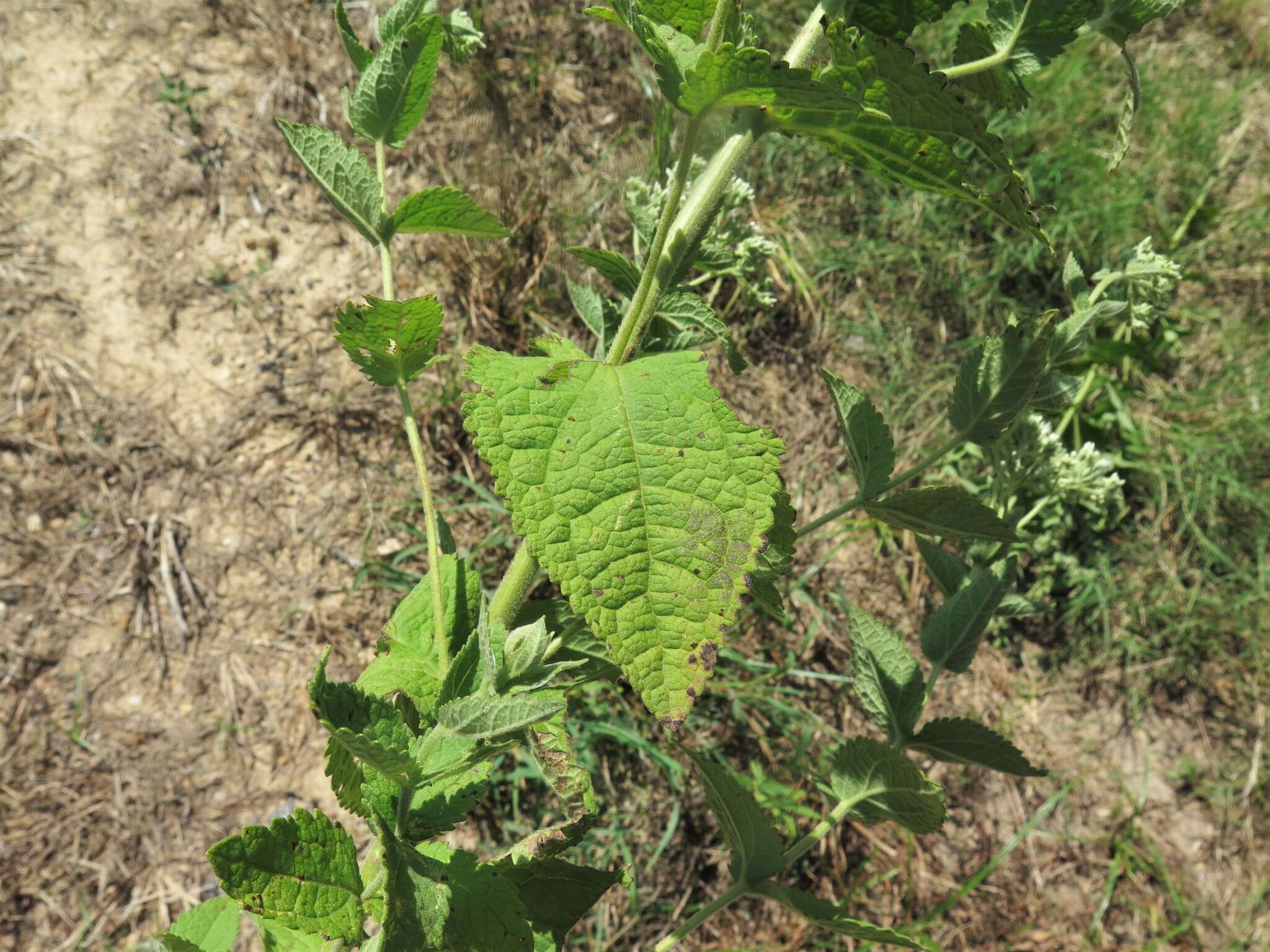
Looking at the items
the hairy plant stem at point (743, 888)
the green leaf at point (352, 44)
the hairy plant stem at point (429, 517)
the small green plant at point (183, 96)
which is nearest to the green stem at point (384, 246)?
the hairy plant stem at point (429, 517)

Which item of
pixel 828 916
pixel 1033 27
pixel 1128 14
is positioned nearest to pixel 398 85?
pixel 1033 27

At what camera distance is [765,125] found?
1.12 meters

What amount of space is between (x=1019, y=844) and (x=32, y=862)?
3.35 meters

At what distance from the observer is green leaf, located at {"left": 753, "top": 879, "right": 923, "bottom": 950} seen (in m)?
1.50

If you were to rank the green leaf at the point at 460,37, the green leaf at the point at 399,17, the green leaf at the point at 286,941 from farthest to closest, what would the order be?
the green leaf at the point at 460,37 < the green leaf at the point at 399,17 < the green leaf at the point at 286,941

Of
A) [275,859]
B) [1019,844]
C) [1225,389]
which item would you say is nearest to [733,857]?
[275,859]

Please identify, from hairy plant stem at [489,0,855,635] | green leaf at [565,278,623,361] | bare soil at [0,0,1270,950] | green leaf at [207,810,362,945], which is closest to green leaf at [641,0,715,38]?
hairy plant stem at [489,0,855,635]

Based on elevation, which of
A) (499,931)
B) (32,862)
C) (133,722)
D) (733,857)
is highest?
(499,931)

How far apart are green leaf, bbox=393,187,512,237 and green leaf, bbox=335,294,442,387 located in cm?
19

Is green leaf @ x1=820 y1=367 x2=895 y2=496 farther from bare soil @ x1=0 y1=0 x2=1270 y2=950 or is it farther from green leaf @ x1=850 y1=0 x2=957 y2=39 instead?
bare soil @ x1=0 y1=0 x2=1270 y2=950

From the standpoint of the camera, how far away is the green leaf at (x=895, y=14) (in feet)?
4.16

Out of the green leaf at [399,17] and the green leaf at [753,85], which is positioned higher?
the green leaf at [753,85]

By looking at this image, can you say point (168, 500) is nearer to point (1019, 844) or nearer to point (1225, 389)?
point (1019, 844)

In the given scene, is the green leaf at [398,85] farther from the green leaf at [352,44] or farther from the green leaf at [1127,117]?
the green leaf at [1127,117]
